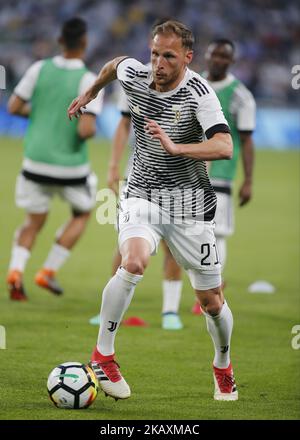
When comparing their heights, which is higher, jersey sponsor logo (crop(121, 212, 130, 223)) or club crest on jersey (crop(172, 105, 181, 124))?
club crest on jersey (crop(172, 105, 181, 124))

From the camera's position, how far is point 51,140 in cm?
976

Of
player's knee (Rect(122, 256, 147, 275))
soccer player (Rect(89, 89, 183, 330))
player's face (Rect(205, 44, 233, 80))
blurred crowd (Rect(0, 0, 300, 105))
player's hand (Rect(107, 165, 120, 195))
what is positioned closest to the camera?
player's knee (Rect(122, 256, 147, 275))

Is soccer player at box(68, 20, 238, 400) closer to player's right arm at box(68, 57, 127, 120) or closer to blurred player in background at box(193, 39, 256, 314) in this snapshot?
player's right arm at box(68, 57, 127, 120)

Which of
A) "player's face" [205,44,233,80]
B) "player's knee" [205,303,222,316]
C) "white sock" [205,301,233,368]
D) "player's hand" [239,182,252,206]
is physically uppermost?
"player's face" [205,44,233,80]

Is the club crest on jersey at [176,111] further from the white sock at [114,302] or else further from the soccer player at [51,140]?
the soccer player at [51,140]

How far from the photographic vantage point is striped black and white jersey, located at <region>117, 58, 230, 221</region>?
20.0 feet

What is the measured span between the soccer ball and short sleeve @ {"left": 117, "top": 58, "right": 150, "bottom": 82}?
1.81 meters

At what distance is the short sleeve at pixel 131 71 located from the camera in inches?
247

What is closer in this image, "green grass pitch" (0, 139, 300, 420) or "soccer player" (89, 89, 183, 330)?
"green grass pitch" (0, 139, 300, 420)

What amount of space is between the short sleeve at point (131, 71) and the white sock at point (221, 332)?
1496mm

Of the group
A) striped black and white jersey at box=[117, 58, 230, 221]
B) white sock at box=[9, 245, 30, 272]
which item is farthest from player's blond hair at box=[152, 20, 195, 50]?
white sock at box=[9, 245, 30, 272]

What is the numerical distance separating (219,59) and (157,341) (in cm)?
267

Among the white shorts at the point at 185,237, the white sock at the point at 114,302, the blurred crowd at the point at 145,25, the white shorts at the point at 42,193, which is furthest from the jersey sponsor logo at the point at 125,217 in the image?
the blurred crowd at the point at 145,25
